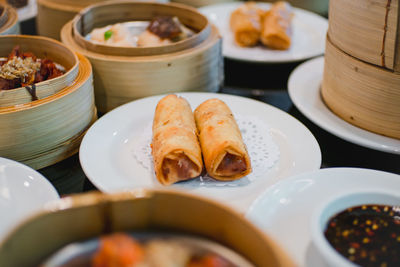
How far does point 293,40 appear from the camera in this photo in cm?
331

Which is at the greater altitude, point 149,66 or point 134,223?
point 134,223

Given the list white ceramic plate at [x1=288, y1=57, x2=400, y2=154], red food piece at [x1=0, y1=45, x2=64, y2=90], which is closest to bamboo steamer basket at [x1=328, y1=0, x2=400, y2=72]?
white ceramic plate at [x1=288, y1=57, x2=400, y2=154]

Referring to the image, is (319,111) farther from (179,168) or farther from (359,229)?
(359,229)

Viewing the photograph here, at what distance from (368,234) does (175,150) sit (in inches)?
31.0

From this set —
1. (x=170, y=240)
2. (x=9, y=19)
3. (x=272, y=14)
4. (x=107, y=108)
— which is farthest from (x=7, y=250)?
(x=272, y=14)

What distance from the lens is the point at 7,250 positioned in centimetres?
90

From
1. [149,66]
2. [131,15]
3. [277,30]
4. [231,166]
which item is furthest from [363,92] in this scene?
[131,15]

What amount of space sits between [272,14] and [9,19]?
6.13 feet

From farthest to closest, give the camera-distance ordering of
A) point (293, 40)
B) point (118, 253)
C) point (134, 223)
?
point (293, 40) < point (134, 223) < point (118, 253)

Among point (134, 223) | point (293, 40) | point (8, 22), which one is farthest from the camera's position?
point (293, 40)

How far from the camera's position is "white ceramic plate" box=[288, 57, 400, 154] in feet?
6.47

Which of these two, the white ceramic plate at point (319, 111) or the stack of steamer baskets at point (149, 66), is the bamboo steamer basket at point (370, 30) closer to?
the white ceramic plate at point (319, 111)

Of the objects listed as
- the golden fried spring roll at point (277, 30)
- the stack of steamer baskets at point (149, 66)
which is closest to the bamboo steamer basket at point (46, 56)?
the stack of steamer baskets at point (149, 66)

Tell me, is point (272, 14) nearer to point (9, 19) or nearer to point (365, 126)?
point (365, 126)
